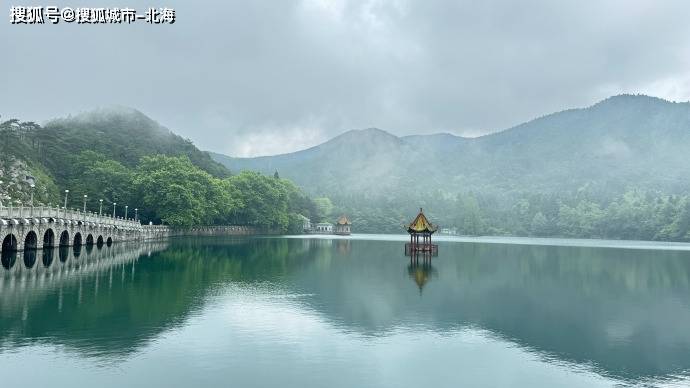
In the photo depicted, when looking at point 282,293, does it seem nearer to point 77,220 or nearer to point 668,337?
point 668,337

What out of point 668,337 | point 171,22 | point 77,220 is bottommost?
point 668,337

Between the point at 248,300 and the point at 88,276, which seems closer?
the point at 248,300

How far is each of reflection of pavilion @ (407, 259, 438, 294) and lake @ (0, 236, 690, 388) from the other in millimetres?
522

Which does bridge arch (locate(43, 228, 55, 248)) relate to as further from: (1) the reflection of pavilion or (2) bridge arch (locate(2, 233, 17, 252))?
(1) the reflection of pavilion

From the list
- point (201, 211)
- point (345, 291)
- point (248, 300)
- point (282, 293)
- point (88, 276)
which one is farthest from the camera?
point (201, 211)

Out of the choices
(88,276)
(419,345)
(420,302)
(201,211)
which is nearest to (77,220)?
(88,276)

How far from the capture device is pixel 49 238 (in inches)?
2530

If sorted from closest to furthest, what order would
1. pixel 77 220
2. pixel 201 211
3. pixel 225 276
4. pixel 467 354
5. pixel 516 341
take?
pixel 467 354
pixel 516 341
pixel 225 276
pixel 77 220
pixel 201 211

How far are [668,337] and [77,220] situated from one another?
63675 mm

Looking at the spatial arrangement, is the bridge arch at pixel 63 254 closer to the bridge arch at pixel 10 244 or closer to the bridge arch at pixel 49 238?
the bridge arch at pixel 49 238

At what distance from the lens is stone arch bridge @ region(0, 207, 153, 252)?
51688mm

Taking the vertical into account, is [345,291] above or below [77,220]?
below

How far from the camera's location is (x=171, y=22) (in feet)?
151

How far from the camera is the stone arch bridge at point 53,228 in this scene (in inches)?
2035
